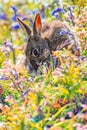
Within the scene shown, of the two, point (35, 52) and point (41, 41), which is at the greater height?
point (41, 41)

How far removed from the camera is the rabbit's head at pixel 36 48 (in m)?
5.93

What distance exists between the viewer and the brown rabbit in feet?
19.4

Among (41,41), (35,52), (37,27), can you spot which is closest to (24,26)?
(37,27)

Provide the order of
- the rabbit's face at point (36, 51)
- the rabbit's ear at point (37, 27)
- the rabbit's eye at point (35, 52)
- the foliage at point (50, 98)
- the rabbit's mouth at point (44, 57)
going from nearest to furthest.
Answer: the foliage at point (50, 98)
the rabbit's mouth at point (44, 57)
the rabbit's face at point (36, 51)
the rabbit's eye at point (35, 52)
the rabbit's ear at point (37, 27)

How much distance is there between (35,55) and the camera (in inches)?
238

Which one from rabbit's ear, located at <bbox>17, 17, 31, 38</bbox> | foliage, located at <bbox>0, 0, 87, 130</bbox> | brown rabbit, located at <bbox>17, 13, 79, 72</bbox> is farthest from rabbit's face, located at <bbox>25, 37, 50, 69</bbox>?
foliage, located at <bbox>0, 0, 87, 130</bbox>

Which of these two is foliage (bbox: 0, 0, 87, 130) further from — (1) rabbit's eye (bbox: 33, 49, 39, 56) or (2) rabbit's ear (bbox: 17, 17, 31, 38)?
(2) rabbit's ear (bbox: 17, 17, 31, 38)

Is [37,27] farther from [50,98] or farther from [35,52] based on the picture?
[50,98]

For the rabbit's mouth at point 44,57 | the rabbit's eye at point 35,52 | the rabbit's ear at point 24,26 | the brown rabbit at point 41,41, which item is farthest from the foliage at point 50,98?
the rabbit's ear at point 24,26

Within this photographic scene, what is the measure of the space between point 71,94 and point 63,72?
16 centimetres

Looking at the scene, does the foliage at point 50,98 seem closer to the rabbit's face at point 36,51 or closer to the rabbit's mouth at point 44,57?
the rabbit's mouth at point 44,57

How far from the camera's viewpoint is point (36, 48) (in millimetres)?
6125

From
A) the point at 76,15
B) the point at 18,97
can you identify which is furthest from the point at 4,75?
the point at 76,15

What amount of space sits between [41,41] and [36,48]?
0.13 metres
